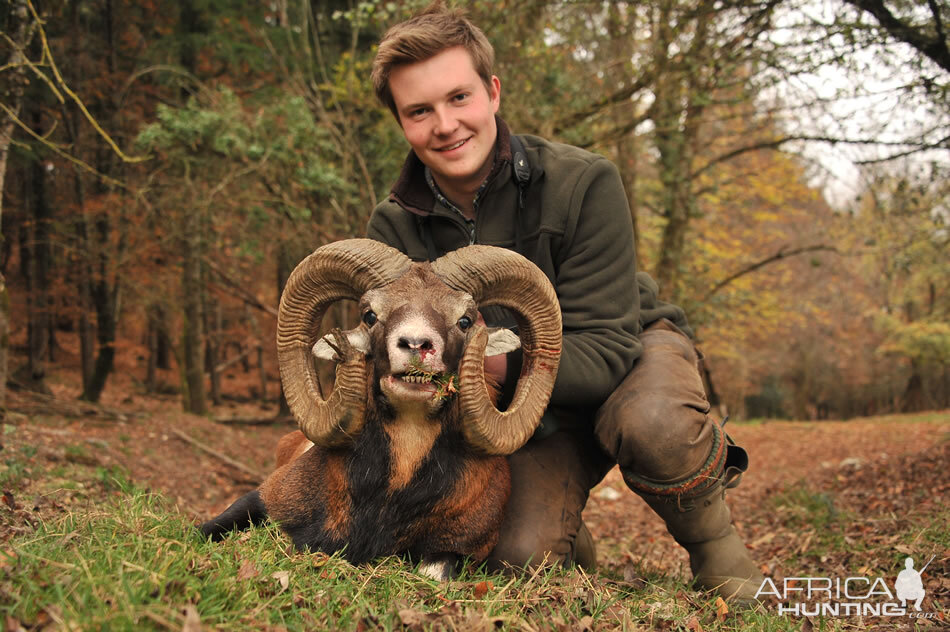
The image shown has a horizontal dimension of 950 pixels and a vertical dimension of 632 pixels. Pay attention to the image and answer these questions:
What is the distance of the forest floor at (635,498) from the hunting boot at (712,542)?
0.29 meters

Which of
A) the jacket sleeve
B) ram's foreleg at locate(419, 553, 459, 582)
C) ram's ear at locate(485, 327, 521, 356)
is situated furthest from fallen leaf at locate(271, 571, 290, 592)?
the jacket sleeve

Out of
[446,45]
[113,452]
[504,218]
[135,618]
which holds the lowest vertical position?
[113,452]

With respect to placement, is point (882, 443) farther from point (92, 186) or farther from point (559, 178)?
point (92, 186)

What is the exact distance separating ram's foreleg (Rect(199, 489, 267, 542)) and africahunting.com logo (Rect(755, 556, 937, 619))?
293 cm

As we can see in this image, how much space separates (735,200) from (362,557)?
17985mm

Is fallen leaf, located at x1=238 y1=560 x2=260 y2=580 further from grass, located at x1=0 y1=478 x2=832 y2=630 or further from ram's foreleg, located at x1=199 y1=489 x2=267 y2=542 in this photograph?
ram's foreleg, located at x1=199 y1=489 x2=267 y2=542

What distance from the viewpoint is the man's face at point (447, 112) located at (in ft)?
14.0

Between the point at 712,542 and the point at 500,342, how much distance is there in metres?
1.80

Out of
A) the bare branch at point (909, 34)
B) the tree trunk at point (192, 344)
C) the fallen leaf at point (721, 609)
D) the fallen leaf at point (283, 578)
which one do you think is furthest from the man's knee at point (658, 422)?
the tree trunk at point (192, 344)

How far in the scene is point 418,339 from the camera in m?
3.38

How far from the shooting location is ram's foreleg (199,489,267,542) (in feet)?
12.8

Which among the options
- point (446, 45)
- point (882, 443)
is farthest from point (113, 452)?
point (882, 443)

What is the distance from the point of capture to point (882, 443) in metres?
14.9

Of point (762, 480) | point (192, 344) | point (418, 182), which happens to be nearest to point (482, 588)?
point (418, 182)
